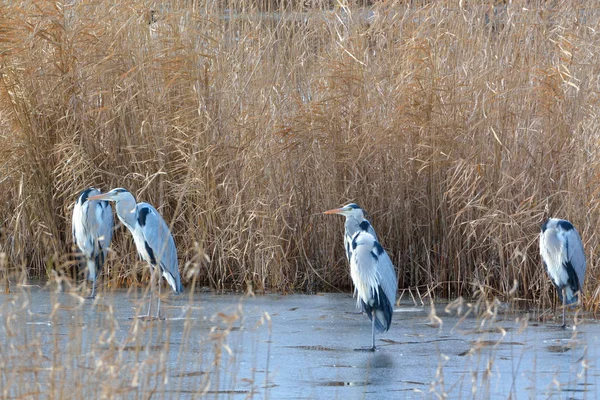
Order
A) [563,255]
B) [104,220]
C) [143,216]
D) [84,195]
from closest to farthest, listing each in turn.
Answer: [563,255] → [143,216] → [84,195] → [104,220]

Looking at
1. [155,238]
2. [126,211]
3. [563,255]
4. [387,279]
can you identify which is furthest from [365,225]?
[126,211]

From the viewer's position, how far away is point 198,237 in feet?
27.7

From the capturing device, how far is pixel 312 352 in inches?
236

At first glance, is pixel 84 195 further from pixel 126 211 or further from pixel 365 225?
pixel 365 225

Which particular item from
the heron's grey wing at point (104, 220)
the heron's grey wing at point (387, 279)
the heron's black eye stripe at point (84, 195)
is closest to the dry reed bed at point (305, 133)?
the heron's grey wing at point (104, 220)

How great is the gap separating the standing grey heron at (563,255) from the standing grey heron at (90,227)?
341 centimetres

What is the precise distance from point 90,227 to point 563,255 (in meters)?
3.70

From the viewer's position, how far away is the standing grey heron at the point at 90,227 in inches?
316

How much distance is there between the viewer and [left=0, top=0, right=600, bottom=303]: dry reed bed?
801 centimetres

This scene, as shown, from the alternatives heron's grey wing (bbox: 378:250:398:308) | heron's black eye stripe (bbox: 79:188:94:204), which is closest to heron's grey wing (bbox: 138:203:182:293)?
heron's black eye stripe (bbox: 79:188:94:204)

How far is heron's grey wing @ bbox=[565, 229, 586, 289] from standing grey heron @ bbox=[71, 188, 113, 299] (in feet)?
11.6

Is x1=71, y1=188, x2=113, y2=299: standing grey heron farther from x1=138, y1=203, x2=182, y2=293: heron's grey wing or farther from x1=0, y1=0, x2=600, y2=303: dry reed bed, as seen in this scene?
x1=138, y1=203, x2=182, y2=293: heron's grey wing

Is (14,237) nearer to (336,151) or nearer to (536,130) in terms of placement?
(336,151)

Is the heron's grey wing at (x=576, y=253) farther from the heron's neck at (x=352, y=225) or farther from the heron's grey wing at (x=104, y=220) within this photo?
the heron's grey wing at (x=104, y=220)
